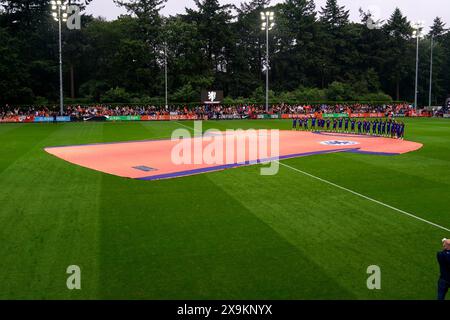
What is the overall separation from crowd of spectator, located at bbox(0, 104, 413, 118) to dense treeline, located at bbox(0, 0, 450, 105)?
16.6 ft

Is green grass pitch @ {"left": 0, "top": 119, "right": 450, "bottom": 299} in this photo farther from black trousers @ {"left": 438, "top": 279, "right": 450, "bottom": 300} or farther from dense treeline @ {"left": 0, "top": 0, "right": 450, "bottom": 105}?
dense treeline @ {"left": 0, "top": 0, "right": 450, "bottom": 105}

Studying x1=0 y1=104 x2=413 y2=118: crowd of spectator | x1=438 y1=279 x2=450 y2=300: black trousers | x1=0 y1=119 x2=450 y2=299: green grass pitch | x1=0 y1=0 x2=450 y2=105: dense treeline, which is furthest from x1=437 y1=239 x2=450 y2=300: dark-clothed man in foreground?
x1=0 y1=0 x2=450 y2=105: dense treeline

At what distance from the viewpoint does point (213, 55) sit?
83.9m

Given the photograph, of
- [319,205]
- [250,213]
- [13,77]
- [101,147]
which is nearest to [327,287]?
[250,213]

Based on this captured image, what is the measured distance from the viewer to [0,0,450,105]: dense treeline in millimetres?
70125

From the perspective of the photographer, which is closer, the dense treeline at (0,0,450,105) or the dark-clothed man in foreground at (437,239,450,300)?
the dark-clothed man in foreground at (437,239,450,300)

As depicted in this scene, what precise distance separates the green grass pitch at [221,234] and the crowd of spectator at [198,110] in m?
36.6

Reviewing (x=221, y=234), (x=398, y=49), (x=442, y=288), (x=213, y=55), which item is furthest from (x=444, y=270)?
(x=398, y=49)

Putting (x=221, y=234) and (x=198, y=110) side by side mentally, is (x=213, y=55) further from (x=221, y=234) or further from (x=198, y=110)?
(x=221, y=234)

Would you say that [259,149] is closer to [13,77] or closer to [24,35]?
[13,77]

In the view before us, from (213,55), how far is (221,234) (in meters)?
75.5

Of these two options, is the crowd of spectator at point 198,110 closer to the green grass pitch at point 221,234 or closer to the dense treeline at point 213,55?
the dense treeline at point 213,55

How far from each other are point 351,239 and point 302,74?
79.5 meters

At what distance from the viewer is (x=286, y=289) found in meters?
8.09
